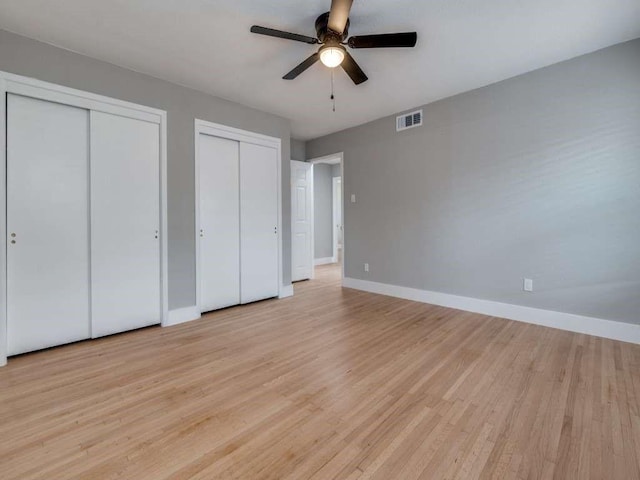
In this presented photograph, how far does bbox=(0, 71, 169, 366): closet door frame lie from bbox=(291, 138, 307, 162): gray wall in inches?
107

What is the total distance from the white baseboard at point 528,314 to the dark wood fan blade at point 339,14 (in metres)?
3.16

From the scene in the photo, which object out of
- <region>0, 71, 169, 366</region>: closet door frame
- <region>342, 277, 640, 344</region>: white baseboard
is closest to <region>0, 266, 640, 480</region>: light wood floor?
<region>342, 277, 640, 344</region>: white baseboard

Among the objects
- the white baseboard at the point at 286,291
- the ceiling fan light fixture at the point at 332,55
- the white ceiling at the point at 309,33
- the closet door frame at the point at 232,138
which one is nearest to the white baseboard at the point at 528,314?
the white baseboard at the point at 286,291

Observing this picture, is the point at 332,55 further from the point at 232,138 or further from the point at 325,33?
the point at 232,138

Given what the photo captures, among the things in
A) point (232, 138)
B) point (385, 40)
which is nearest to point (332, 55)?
point (385, 40)

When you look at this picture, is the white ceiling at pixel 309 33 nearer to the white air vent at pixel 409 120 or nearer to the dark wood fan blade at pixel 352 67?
the dark wood fan blade at pixel 352 67

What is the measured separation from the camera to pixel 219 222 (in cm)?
359

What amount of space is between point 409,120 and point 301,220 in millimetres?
2558

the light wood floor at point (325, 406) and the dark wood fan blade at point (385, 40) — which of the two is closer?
the light wood floor at point (325, 406)

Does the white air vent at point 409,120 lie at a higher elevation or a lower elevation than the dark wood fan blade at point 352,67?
higher

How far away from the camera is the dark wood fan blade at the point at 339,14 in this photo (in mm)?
1772

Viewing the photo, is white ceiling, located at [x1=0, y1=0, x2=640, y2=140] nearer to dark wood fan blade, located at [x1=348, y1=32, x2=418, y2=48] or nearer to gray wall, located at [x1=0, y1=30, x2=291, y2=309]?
gray wall, located at [x1=0, y1=30, x2=291, y2=309]

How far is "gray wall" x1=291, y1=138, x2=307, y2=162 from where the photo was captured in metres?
5.52

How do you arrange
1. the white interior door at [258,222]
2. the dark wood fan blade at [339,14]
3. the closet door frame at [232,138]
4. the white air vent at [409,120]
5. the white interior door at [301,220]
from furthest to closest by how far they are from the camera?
the white interior door at [301,220]
the white air vent at [409,120]
the white interior door at [258,222]
the closet door frame at [232,138]
the dark wood fan blade at [339,14]
